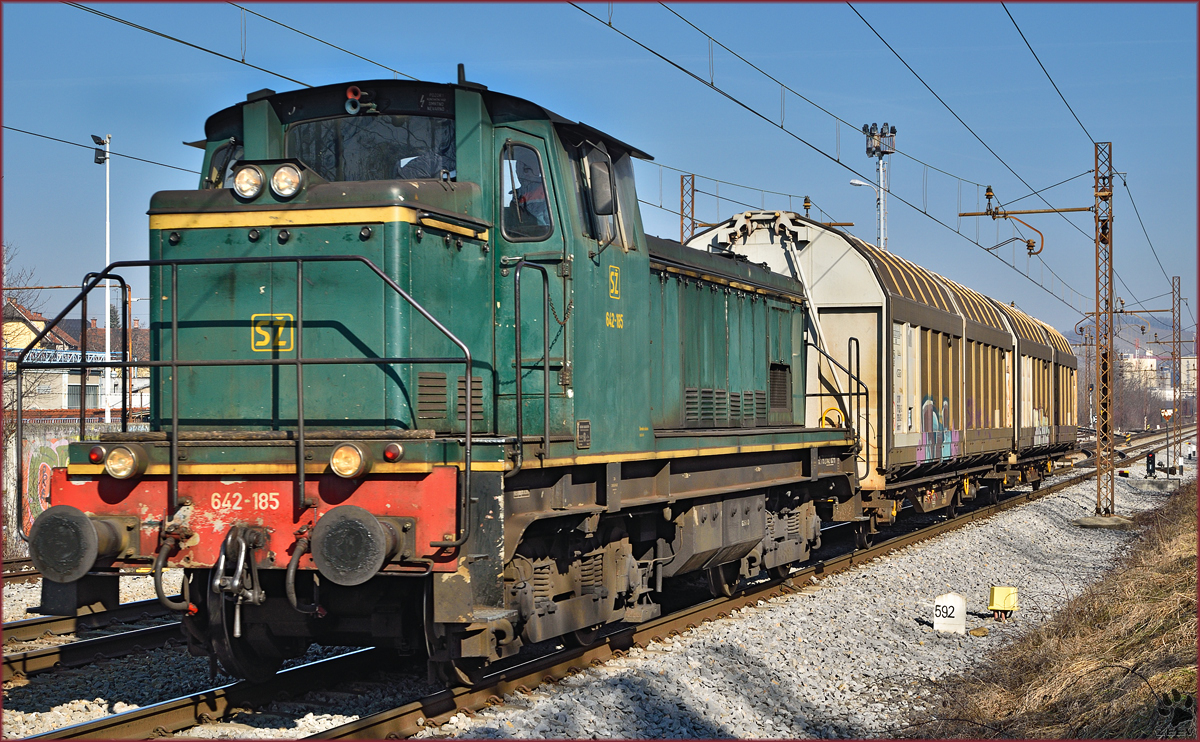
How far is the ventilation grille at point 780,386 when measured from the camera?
11867 millimetres

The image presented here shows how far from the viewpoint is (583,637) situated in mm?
7938

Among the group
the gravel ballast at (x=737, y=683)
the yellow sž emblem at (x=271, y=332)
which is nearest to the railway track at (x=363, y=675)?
the gravel ballast at (x=737, y=683)

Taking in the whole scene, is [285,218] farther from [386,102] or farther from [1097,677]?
[1097,677]

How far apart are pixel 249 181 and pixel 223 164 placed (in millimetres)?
746

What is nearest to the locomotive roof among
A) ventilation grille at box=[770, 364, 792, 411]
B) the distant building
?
ventilation grille at box=[770, 364, 792, 411]

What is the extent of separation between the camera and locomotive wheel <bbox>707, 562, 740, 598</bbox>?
1041 cm

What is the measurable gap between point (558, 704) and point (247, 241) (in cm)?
340

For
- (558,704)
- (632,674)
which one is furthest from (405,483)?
(632,674)

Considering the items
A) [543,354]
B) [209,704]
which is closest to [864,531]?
[543,354]

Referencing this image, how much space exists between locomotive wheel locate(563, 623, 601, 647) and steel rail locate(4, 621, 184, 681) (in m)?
3.18

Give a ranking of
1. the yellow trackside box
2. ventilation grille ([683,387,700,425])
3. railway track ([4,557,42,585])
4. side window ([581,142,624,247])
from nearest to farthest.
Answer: side window ([581,142,624,247]) → ventilation grille ([683,387,700,425]) → the yellow trackside box → railway track ([4,557,42,585])

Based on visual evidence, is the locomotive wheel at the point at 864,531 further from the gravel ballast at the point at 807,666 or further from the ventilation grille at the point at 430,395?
the ventilation grille at the point at 430,395

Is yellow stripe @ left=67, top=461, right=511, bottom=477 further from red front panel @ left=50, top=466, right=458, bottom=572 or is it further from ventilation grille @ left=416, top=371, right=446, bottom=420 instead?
ventilation grille @ left=416, top=371, right=446, bottom=420

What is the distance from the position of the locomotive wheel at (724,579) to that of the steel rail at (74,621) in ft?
17.0
